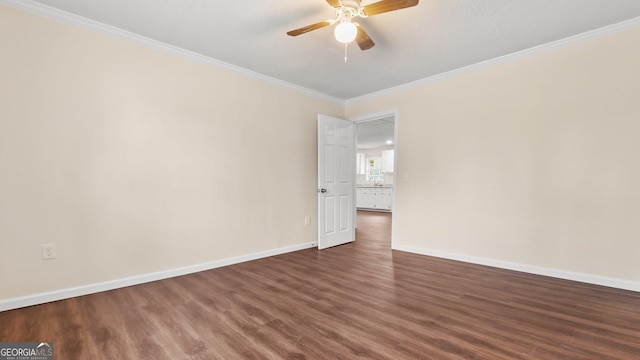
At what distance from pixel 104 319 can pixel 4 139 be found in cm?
168

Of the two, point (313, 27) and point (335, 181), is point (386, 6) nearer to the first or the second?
point (313, 27)

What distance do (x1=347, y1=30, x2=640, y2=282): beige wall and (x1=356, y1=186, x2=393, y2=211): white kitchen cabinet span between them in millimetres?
4933

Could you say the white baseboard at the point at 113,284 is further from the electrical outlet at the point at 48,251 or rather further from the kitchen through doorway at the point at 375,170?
the kitchen through doorway at the point at 375,170

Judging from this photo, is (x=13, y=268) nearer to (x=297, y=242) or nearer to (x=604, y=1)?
(x=297, y=242)

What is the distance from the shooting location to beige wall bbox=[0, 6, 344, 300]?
2.26 meters

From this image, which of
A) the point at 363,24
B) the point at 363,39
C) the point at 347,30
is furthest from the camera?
the point at 363,24

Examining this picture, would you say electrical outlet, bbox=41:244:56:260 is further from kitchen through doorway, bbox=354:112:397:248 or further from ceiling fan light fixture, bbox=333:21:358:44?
kitchen through doorway, bbox=354:112:397:248

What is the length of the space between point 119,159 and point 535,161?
14.8ft

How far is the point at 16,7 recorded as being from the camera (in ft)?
7.30

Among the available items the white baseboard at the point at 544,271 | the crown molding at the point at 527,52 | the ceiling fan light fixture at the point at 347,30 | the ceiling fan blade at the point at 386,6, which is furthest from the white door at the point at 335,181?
the ceiling fan blade at the point at 386,6

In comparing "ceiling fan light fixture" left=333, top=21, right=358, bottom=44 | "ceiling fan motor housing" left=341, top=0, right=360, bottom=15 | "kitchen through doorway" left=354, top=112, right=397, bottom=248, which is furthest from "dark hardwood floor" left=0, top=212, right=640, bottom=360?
"kitchen through doorway" left=354, top=112, right=397, bottom=248

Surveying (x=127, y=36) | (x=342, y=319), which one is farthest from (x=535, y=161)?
(x=127, y=36)

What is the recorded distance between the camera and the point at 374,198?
30.7 feet

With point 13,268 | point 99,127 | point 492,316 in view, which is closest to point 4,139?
point 99,127
